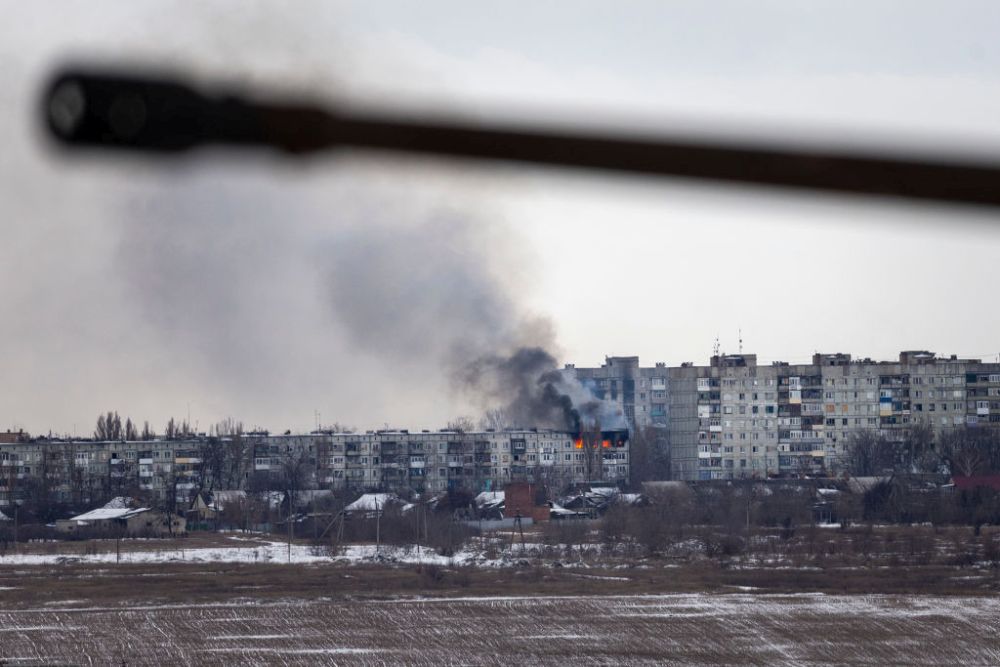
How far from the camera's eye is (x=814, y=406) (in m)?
110

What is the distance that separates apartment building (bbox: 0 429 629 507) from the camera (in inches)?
3959

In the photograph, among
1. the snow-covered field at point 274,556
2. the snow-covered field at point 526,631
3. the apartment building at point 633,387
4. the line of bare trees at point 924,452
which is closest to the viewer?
the snow-covered field at point 526,631

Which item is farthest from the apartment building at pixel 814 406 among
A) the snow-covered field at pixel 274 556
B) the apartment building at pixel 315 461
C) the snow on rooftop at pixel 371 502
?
the snow-covered field at pixel 274 556

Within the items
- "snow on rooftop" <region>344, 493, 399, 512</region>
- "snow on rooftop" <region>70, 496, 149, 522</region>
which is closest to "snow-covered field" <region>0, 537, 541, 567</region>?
"snow on rooftop" <region>344, 493, 399, 512</region>

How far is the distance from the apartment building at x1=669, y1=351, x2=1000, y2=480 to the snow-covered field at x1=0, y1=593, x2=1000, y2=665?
205ft

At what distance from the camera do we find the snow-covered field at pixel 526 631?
123 feet

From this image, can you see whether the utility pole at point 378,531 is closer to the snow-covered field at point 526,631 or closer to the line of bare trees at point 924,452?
the snow-covered field at point 526,631

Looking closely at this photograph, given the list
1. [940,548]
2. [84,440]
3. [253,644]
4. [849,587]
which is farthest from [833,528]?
[84,440]

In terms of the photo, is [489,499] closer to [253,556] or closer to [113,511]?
[253,556]

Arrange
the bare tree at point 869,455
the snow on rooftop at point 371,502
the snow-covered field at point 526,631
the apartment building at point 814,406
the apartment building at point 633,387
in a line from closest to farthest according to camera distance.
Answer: the snow-covered field at point 526,631 < the snow on rooftop at point 371,502 < the bare tree at point 869,455 < the apartment building at point 814,406 < the apartment building at point 633,387

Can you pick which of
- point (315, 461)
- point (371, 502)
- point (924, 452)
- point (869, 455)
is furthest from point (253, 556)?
point (924, 452)

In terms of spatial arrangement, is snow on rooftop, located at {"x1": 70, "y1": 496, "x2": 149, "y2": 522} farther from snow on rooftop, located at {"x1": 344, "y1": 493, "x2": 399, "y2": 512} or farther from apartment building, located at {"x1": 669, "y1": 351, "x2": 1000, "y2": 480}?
apartment building, located at {"x1": 669, "y1": 351, "x2": 1000, "y2": 480}

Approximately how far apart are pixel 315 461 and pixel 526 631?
66.5m

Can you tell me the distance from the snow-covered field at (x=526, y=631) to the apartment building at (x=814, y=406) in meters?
62.5
